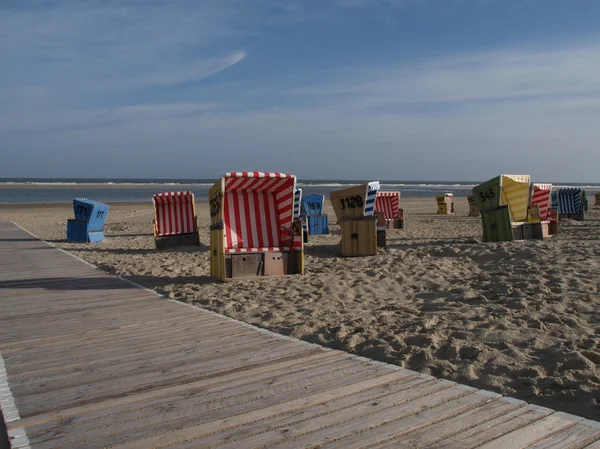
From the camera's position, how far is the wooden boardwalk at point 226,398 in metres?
2.79

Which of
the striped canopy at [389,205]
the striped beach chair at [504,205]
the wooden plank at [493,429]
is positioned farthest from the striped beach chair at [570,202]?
the wooden plank at [493,429]

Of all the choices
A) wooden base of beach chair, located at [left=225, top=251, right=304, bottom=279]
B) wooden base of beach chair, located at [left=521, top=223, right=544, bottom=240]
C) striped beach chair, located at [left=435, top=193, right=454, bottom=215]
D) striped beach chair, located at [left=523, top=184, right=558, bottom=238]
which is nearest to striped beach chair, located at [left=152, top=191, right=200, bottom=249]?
wooden base of beach chair, located at [left=225, top=251, right=304, bottom=279]

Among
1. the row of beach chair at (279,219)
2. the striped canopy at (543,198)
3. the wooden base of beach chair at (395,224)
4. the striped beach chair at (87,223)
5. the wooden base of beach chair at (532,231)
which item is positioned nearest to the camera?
the row of beach chair at (279,219)

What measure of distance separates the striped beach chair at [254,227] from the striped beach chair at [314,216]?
20.5 feet

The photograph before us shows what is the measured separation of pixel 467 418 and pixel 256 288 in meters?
4.92

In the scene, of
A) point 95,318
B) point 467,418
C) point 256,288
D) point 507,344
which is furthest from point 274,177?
point 467,418

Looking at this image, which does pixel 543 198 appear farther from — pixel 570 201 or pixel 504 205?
pixel 570 201

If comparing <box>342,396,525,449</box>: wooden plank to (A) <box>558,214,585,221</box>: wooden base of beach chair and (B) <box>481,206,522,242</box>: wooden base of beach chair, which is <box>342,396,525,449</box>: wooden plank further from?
(A) <box>558,214,585,221</box>: wooden base of beach chair

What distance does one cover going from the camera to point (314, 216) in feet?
54.1

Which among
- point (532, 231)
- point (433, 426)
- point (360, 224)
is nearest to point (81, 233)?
point (360, 224)

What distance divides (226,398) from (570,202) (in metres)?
20.7

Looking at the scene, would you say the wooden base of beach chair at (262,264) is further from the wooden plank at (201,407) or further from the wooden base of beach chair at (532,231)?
the wooden base of beach chair at (532,231)

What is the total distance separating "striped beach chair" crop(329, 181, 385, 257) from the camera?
1102cm

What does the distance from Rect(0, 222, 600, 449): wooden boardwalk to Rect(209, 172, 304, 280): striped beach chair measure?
289cm
